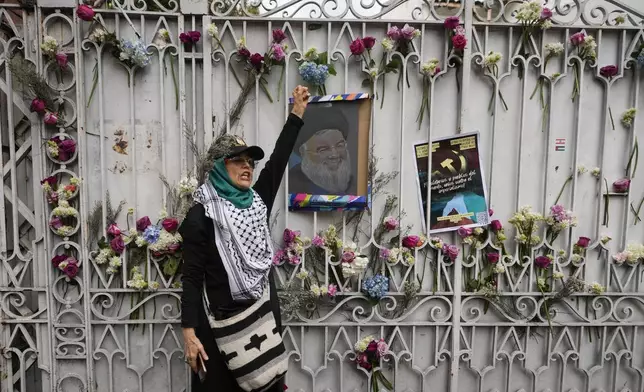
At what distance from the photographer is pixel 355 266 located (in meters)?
2.34

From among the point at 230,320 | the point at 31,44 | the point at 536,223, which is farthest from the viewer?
the point at 536,223

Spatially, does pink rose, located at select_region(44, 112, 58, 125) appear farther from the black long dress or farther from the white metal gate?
the black long dress

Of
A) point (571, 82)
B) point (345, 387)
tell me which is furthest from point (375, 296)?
point (571, 82)

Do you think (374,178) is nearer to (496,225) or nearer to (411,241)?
(411,241)

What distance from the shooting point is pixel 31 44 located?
2312 millimetres

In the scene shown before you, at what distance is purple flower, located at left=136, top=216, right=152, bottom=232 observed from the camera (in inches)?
92.9

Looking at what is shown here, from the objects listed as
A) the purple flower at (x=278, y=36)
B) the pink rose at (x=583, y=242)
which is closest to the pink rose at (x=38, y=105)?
the purple flower at (x=278, y=36)

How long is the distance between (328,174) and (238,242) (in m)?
0.83

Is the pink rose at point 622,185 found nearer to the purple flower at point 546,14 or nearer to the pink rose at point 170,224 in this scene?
the purple flower at point 546,14

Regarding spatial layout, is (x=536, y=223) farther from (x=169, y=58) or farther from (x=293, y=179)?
(x=169, y=58)

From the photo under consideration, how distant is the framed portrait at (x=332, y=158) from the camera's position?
2.39m

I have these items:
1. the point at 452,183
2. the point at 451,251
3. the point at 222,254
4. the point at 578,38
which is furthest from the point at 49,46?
the point at 578,38

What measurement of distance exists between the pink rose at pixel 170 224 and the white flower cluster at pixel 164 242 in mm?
25

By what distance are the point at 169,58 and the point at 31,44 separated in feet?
2.65
